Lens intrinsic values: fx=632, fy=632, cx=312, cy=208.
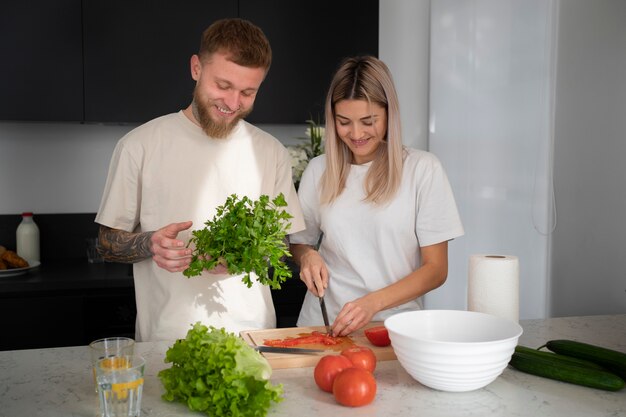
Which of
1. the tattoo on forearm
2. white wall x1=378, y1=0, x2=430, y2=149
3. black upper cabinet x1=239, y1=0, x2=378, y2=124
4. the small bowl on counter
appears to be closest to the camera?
the small bowl on counter

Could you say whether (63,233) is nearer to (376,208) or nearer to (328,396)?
(376,208)

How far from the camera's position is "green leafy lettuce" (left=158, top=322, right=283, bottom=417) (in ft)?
4.32

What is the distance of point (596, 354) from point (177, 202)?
1360 millimetres

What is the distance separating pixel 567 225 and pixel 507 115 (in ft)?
2.49

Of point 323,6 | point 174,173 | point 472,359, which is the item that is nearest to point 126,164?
point 174,173

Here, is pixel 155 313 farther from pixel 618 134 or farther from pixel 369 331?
pixel 618 134

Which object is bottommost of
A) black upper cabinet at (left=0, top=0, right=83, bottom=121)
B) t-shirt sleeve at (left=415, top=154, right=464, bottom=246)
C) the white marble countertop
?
the white marble countertop

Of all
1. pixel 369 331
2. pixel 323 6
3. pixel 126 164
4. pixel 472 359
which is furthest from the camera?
pixel 323 6

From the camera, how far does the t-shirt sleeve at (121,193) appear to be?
2.10 m

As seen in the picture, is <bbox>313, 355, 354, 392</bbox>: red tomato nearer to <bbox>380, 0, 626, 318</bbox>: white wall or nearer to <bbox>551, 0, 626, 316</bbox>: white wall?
<bbox>551, 0, 626, 316</bbox>: white wall

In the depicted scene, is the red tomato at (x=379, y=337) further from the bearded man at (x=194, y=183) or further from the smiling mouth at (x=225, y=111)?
the smiling mouth at (x=225, y=111)

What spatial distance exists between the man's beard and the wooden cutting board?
686 millimetres

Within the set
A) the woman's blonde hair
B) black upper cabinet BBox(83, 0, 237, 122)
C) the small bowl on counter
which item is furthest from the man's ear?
black upper cabinet BBox(83, 0, 237, 122)

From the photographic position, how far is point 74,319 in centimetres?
312
